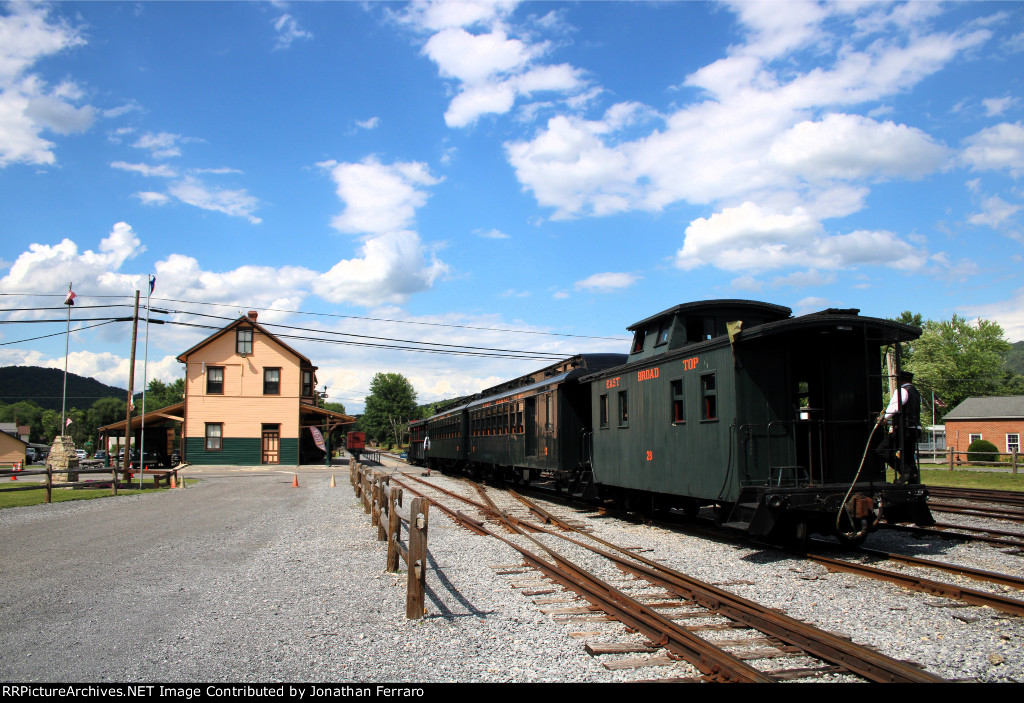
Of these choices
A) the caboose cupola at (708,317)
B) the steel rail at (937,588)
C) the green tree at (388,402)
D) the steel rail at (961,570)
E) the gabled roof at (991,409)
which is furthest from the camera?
the green tree at (388,402)

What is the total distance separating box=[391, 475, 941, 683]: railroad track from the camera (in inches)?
186

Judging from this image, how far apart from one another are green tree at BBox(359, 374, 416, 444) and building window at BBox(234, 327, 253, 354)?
259 feet

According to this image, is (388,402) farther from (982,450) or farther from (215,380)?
(982,450)

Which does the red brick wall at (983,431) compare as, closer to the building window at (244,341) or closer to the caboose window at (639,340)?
the caboose window at (639,340)

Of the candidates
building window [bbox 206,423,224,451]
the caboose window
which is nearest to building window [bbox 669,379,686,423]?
the caboose window

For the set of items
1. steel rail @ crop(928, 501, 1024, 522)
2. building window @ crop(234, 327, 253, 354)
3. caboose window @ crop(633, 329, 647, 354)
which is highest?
building window @ crop(234, 327, 253, 354)

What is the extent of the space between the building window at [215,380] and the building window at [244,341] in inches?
57.0

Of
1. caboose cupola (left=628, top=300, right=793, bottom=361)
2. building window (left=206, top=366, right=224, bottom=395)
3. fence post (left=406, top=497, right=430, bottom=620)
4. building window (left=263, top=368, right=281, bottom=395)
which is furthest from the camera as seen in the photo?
building window (left=263, top=368, right=281, bottom=395)

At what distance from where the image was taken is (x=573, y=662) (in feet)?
17.0

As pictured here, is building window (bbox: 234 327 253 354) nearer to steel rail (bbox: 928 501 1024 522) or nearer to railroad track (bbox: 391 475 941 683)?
railroad track (bbox: 391 475 941 683)

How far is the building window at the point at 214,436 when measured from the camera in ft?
128

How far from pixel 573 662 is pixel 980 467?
121ft

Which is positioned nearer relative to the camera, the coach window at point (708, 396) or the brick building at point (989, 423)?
the coach window at point (708, 396)

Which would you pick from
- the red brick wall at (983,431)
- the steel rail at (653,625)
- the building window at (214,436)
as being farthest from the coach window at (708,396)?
the red brick wall at (983,431)
